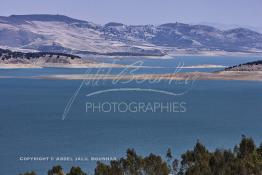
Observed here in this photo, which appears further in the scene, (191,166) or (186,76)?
(186,76)

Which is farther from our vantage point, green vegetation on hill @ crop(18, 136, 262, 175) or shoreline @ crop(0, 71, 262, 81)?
shoreline @ crop(0, 71, 262, 81)

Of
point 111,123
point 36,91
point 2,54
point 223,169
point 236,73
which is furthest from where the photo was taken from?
point 2,54

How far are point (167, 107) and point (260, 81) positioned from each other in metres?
50.5

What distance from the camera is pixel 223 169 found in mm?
30219

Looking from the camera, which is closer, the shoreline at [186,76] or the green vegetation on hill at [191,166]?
the green vegetation on hill at [191,166]

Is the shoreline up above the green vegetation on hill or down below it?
below

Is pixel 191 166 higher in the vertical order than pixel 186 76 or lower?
higher

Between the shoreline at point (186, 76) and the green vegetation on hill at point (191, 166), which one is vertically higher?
the green vegetation on hill at point (191, 166)

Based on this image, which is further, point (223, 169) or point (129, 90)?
point (129, 90)

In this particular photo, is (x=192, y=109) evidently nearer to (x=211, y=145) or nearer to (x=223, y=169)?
(x=211, y=145)

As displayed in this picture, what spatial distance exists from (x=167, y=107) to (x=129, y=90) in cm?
2651

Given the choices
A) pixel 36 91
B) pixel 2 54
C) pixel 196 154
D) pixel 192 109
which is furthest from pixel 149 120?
pixel 2 54

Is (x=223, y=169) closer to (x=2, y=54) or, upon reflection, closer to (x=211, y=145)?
(x=211, y=145)

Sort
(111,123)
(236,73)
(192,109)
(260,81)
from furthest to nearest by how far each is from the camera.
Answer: (236,73)
(260,81)
(192,109)
(111,123)
